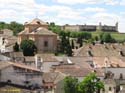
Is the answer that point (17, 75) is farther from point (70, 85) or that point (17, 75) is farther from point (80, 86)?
point (80, 86)

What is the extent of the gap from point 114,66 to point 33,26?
27.0 m

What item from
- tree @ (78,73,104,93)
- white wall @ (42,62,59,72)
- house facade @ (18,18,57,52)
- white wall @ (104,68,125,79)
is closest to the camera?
tree @ (78,73,104,93)

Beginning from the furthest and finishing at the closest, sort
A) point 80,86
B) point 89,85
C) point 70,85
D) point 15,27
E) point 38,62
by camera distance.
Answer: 1. point 15,27
2. point 38,62
3. point 89,85
4. point 80,86
5. point 70,85

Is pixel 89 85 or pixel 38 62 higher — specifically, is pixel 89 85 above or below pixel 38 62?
above

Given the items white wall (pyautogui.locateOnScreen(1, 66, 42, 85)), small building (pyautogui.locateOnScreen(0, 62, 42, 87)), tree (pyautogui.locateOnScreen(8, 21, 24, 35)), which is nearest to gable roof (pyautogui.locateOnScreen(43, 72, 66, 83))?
small building (pyautogui.locateOnScreen(0, 62, 42, 87))

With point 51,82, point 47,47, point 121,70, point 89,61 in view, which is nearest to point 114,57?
point 89,61

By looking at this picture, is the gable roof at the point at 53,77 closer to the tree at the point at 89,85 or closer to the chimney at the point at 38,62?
the tree at the point at 89,85

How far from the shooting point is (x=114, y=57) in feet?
255

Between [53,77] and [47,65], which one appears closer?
[53,77]

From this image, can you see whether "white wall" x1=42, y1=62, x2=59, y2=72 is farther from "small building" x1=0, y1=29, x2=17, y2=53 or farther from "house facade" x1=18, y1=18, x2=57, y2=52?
"house facade" x1=18, y1=18, x2=57, y2=52

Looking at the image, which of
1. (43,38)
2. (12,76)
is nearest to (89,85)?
(12,76)

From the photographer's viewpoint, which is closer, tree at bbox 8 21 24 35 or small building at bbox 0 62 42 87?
small building at bbox 0 62 42 87

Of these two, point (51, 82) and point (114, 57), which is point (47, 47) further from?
point (51, 82)

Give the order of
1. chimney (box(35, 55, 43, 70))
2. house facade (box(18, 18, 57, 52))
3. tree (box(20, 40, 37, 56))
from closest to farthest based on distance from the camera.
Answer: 1. chimney (box(35, 55, 43, 70))
2. tree (box(20, 40, 37, 56))
3. house facade (box(18, 18, 57, 52))
